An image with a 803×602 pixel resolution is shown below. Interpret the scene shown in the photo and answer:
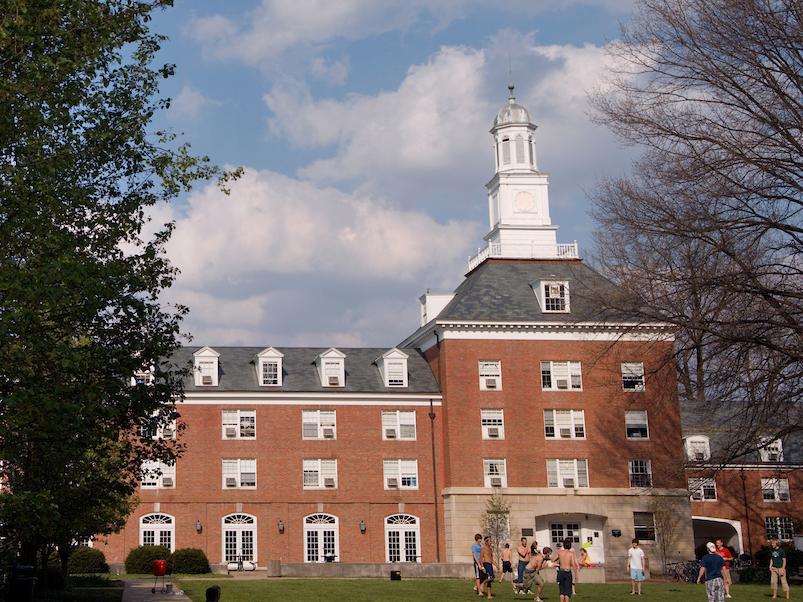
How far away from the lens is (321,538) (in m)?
56.7

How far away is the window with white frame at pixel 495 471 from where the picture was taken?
2253 inches

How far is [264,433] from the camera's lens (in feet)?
189

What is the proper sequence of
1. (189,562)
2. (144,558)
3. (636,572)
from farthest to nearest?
(144,558) < (189,562) < (636,572)

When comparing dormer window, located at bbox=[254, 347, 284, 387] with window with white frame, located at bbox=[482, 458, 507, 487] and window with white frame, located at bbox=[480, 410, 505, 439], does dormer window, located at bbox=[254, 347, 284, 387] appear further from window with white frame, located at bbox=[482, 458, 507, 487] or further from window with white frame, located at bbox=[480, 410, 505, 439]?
window with white frame, located at bbox=[482, 458, 507, 487]

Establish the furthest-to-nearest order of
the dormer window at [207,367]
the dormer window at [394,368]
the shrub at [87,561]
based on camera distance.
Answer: the dormer window at [394,368]
the dormer window at [207,367]
the shrub at [87,561]

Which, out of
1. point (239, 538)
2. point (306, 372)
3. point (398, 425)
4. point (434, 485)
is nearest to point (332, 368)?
point (306, 372)

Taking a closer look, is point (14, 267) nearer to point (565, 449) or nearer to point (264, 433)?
point (264, 433)

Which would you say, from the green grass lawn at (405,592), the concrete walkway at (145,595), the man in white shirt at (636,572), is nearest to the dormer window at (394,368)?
the green grass lawn at (405,592)

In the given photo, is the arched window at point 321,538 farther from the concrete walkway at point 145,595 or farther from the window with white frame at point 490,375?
the concrete walkway at point 145,595

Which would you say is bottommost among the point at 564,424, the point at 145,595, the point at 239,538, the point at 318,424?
the point at 145,595

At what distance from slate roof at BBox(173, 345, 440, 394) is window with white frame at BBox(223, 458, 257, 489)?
3.81m

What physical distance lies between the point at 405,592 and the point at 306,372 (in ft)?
92.7

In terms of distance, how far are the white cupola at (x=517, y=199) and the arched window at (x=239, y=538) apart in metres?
20.9

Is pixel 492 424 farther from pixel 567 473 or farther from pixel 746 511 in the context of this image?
pixel 746 511
